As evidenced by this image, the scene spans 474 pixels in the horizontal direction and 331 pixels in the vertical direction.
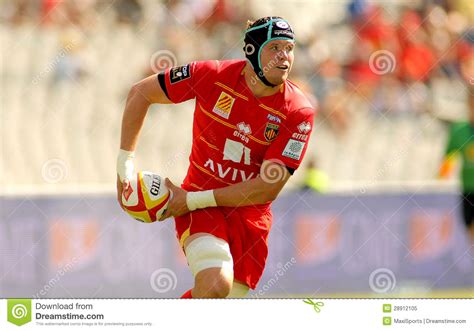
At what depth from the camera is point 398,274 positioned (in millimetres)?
13070

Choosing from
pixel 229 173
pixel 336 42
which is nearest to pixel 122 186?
pixel 229 173

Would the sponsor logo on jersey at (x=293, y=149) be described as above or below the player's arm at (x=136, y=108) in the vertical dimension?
below

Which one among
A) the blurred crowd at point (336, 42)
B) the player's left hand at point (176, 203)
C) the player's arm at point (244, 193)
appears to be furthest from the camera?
the blurred crowd at point (336, 42)

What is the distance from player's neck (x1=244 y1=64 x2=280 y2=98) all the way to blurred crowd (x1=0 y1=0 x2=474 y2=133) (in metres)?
5.66

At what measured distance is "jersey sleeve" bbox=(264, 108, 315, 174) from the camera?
25.8 feet

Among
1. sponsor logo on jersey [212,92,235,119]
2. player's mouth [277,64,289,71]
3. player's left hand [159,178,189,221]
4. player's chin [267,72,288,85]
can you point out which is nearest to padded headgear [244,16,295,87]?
player's chin [267,72,288,85]

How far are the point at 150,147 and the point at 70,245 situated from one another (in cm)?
178

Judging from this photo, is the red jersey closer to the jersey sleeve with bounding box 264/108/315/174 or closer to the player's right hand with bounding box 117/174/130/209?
the jersey sleeve with bounding box 264/108/315/174

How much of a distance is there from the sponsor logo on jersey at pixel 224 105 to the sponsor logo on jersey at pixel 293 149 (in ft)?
1.58

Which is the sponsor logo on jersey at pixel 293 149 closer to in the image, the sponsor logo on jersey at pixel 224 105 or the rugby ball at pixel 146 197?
the sponsor logo on jersey at pixel 224 105

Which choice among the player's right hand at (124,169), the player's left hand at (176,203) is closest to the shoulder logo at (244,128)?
the player's left hand at (176,203)

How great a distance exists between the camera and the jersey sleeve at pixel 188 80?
7.91 meters
